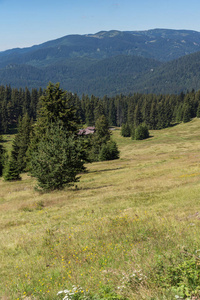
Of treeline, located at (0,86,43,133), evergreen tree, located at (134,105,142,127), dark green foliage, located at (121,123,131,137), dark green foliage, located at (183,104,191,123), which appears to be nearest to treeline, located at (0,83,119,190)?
dark green foliage, located at (121,123,131,137)

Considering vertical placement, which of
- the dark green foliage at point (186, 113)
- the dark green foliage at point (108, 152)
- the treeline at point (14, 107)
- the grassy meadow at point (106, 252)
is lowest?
the dark green foliage at point (108, 152)

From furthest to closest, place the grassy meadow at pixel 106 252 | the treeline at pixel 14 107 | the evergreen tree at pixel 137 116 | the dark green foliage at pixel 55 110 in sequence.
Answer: the evergreen tree at pixel 137 116 → the treeline at pixel 14 107 → the dark green foliage at pixel 55 110 → the grassy meadow at pixel 106 252

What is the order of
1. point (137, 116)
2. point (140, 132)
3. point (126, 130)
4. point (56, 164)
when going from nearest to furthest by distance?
point (56, 164) < point (140, 132) < point (126, 130) < point (137, 116)

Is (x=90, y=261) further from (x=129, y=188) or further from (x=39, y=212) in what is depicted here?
(x=129, y=188)

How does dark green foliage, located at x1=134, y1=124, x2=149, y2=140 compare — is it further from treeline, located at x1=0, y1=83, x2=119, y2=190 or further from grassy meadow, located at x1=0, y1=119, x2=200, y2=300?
grassy meadow, located at x1=0, y1=119, x2=200, y2=300

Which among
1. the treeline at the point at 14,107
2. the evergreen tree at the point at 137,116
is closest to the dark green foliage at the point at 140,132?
the evergreen tree at the point at 137,116

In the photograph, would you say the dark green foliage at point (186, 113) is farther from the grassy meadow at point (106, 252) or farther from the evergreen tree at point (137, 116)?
the grassy meadow at point (106, 252)

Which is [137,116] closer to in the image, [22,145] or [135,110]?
[135,110]

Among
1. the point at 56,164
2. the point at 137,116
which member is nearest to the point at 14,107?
the point at 137,116

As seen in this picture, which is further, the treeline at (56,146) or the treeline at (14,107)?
the treeline at (14,107)

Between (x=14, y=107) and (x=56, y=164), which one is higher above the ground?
(x=14, y=107)

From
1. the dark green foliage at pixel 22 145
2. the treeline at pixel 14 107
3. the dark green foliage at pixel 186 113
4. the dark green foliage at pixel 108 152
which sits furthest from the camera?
the dark green foliage at pixel 186 113

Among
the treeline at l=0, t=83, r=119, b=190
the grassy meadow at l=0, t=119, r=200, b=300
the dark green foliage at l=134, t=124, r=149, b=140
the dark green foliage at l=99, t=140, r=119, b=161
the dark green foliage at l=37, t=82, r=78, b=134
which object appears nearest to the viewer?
the grassy meadow at l=0, t=119, r=200, b=300

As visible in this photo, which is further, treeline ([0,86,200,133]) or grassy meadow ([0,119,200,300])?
treeline ([0,86,200,133])
